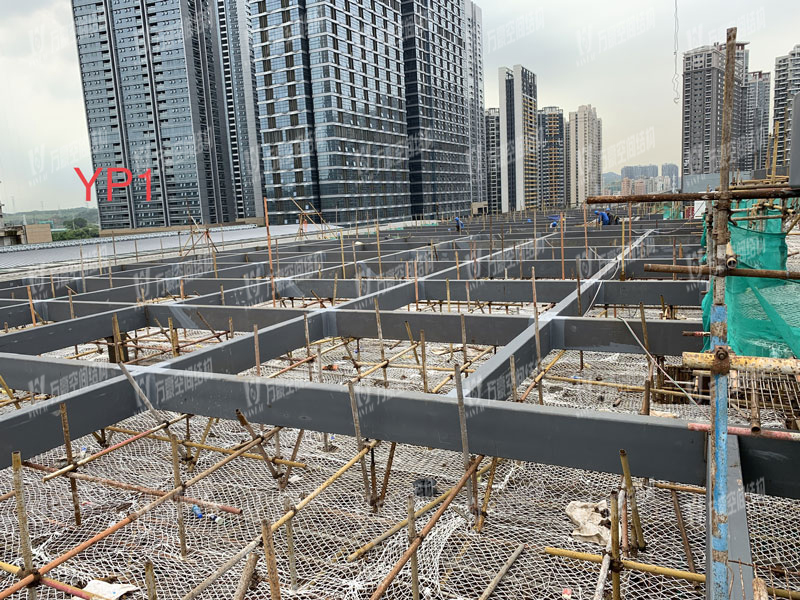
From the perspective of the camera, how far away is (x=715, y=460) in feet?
9.71

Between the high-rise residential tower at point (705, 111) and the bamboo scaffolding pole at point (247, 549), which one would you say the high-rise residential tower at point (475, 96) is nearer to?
the high-rise residential tower at point (705, 111)

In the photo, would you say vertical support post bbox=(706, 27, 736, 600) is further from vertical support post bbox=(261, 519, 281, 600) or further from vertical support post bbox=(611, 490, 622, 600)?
vertical support post bbox=(261, 519, 281, 600)

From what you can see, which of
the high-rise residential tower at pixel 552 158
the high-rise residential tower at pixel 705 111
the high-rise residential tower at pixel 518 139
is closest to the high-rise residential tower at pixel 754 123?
the high-rise residential tower at pixel 705 111

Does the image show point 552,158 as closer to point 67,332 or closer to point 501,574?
point 67,332

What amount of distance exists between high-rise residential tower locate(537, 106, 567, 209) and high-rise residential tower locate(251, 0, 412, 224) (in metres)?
48.8

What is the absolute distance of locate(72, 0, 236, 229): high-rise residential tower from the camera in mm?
81438

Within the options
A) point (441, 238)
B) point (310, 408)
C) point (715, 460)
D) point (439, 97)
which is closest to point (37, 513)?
point (310, 408)

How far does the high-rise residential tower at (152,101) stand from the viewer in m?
81.4

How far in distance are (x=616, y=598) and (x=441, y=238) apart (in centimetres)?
2412

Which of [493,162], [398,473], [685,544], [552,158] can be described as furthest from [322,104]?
[685,544]

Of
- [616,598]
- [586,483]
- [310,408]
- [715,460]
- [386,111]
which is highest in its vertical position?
→ [386,111]

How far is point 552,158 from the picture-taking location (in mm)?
110188

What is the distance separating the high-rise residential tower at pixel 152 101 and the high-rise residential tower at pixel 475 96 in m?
41.1

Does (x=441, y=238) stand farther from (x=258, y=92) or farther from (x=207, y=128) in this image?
(x=207, y=128)
